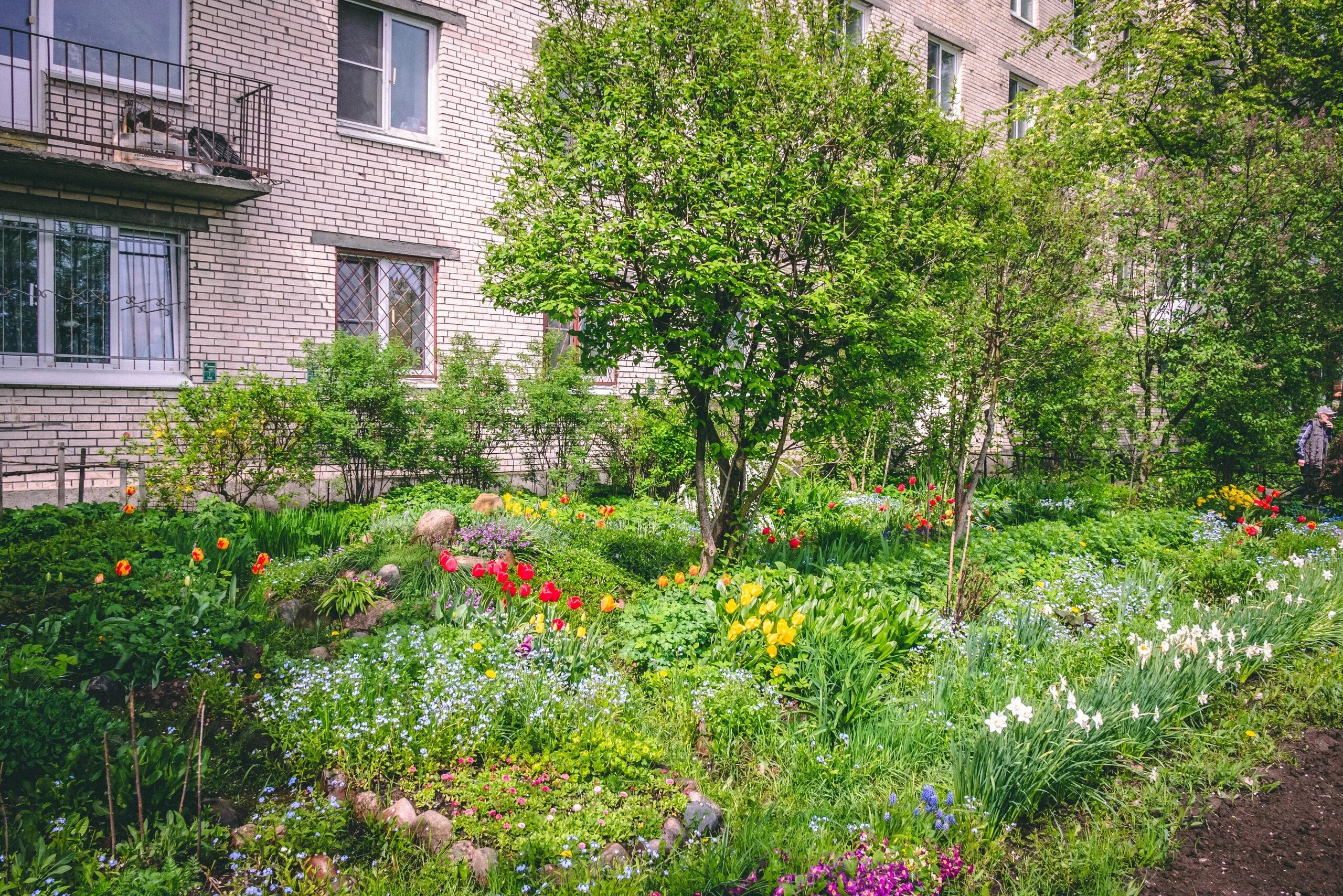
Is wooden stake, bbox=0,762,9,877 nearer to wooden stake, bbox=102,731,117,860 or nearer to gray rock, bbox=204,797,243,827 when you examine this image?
wooden stake, bbox=102,731,117,860

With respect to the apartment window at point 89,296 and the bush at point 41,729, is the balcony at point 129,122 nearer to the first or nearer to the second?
the apartment window at point 89,296

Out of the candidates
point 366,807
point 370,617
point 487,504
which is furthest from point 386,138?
point 366,807

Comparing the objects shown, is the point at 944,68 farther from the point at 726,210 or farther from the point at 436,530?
the point at 436,530

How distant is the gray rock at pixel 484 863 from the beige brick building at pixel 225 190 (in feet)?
23.0

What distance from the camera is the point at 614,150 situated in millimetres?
5410

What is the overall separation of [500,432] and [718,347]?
4.68 m

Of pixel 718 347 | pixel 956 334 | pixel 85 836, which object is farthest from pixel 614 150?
pixel 85 836

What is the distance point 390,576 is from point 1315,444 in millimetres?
12806

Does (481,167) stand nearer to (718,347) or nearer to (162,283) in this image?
(162,283)

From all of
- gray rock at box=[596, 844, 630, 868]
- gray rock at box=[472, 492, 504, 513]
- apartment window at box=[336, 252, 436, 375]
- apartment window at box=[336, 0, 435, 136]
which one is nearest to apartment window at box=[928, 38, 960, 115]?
apartment window at box=[336, 0, 435, 136]

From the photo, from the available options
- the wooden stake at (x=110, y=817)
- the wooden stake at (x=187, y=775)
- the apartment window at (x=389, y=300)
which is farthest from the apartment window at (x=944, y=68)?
the wooden stake at (x=110, y=817)

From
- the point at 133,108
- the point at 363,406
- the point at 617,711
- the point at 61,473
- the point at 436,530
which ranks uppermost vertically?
the point at 133,108

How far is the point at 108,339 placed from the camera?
Answer: 8.37 metres

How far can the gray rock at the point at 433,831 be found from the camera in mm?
2961
